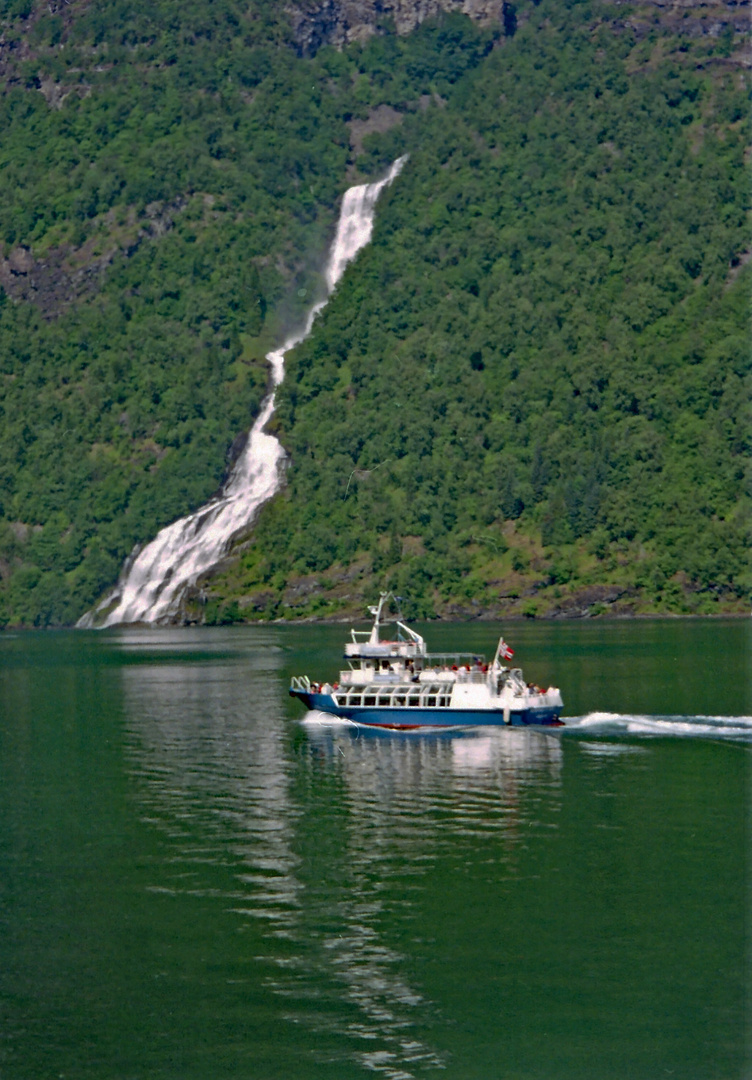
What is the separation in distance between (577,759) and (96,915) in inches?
1948

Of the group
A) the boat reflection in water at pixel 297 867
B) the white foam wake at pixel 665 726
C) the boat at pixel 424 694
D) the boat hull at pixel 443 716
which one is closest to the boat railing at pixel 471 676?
the boat at pixel 424 694

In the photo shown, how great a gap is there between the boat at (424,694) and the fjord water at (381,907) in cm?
450

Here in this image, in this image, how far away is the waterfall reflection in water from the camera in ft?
204

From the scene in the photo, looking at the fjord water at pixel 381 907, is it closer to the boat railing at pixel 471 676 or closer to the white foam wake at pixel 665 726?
the white foam wake at pixel 665 726

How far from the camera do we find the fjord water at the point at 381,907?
193 ft

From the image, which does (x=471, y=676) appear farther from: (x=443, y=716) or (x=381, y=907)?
(x=381, y=907)

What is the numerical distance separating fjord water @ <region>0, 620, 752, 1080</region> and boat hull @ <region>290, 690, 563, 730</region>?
13.6ft

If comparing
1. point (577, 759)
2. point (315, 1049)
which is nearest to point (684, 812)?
point (577, 759)

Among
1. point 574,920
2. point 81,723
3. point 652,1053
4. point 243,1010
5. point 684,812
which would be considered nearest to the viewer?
point 652,1053

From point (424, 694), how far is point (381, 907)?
62.3 meters

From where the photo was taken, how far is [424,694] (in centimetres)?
13712

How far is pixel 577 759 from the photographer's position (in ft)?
382

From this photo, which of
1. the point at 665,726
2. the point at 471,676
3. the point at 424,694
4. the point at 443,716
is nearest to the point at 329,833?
the point at 443,716

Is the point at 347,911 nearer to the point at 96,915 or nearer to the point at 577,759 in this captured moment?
the point at 96,915
